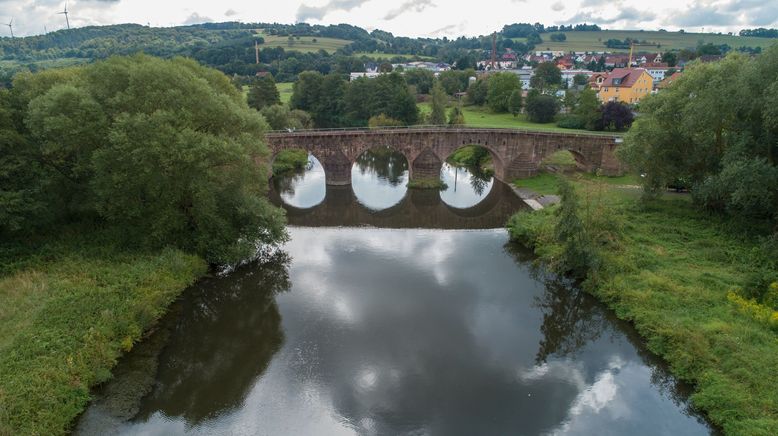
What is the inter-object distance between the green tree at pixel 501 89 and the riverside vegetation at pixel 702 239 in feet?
177

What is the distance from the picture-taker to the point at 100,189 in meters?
28.7

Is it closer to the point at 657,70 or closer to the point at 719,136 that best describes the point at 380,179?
the point at 719,136

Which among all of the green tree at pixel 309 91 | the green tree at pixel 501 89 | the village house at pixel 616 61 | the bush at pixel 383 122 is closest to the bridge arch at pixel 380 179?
the bush at pixel 383 122

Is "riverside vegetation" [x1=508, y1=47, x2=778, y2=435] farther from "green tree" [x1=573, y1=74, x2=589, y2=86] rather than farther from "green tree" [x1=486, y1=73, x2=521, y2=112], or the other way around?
"green tree" [x1=573, y1=74, x2=589, y2=86]

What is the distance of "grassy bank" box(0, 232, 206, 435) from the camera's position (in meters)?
18.2

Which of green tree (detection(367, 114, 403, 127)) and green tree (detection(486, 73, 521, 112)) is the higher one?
green tree (detection(486, 73, 521, 112))

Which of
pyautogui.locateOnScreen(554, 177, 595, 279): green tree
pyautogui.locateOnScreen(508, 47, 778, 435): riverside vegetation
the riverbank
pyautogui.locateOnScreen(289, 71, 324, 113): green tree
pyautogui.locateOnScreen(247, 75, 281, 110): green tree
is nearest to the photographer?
the riverbank

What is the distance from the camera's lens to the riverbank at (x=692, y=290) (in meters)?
19.0

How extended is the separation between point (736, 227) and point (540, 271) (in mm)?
13867

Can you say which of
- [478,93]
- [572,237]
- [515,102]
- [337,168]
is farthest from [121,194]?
[478,93]

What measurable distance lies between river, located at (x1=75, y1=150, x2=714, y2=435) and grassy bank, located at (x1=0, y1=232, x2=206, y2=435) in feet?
3.42

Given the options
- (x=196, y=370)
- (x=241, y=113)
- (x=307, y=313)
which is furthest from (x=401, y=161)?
(x=196, y=370)

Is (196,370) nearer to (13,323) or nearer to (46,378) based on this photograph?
(46,378)

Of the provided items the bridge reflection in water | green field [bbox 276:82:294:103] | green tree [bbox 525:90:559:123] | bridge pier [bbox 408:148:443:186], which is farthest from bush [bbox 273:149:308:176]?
green tree [bbox 525:90:559:123]
